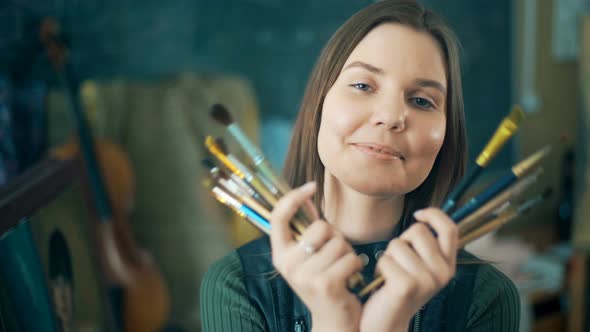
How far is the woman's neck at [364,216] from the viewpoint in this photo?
44 cm

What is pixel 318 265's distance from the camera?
0.36 metres

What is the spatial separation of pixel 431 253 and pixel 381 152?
91mm

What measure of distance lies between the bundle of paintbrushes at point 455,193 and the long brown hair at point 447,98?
0.04 meters

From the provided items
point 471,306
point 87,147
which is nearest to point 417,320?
point 471,306

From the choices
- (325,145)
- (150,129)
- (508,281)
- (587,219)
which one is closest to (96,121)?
(150,129)

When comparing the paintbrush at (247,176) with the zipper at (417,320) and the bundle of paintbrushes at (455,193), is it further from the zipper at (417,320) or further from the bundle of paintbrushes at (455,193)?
the zipper at (417,320)

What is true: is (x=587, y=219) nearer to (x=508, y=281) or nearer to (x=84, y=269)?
(x=508, y=281)

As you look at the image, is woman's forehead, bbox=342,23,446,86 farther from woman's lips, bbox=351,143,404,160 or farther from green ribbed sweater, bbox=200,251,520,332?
green ribbed sweater, bbox=200,251,520,332

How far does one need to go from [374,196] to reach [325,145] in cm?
6

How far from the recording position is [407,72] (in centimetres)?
41

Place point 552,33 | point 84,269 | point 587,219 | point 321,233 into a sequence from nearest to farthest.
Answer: point 321,233, point 84,269, point 587,219, point 552,33

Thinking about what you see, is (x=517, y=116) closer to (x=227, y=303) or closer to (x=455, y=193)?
(x=455, y=193)

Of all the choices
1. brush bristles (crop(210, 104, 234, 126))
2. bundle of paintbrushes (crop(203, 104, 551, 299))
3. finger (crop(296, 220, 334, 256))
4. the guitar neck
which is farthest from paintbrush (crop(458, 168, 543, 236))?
the guitar neck

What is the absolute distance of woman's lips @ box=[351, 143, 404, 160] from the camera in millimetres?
408
